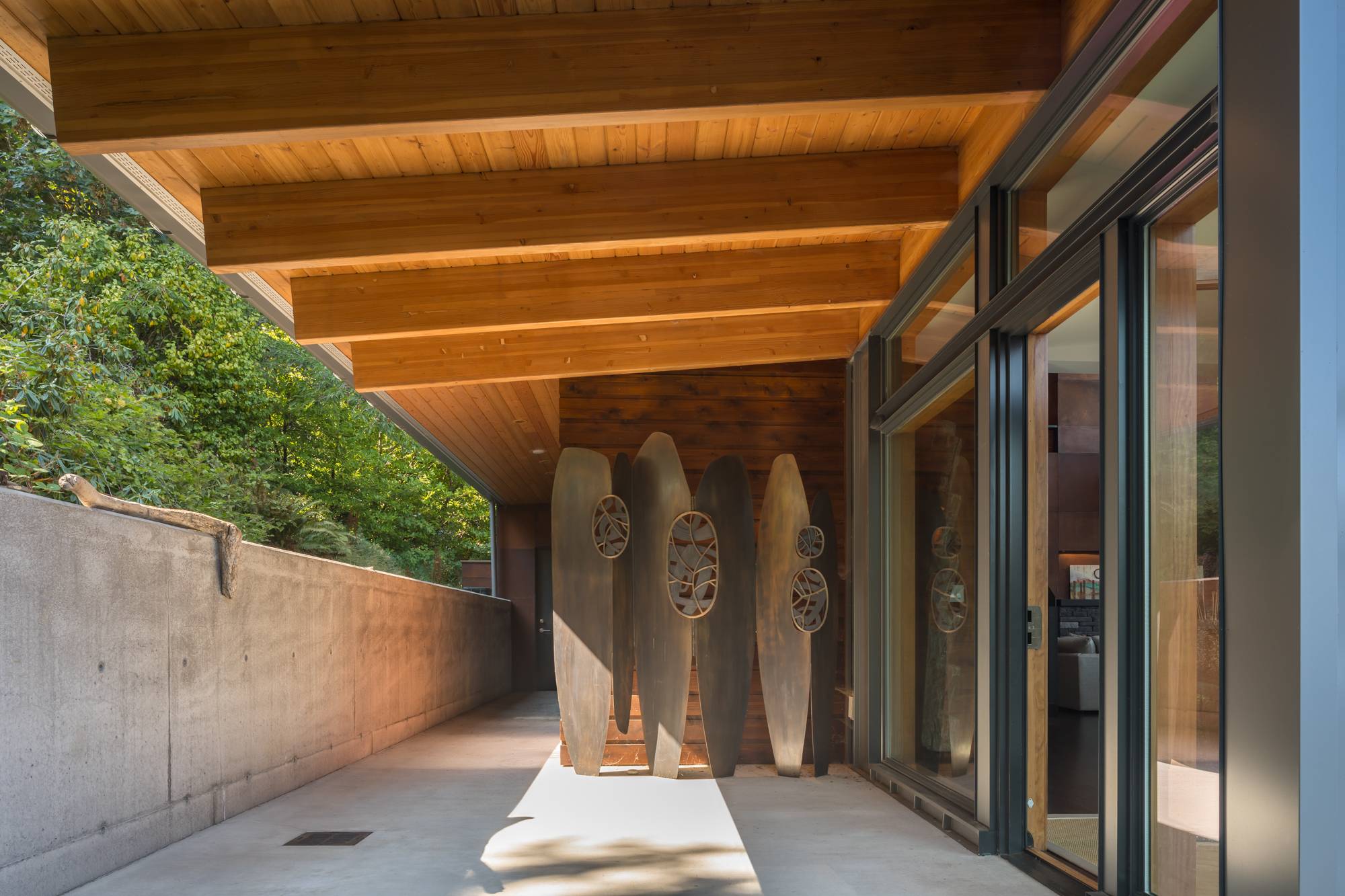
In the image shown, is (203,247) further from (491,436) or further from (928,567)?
(491,436)

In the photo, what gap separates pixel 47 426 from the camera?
28.9ft

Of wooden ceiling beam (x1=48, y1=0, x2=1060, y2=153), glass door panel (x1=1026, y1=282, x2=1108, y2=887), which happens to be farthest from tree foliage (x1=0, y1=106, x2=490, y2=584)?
glass door panel (x1=1026, y1=282, x2=1108, y2=887)

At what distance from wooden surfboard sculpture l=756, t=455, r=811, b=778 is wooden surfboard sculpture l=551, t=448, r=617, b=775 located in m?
0.86

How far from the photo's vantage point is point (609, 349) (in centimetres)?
658

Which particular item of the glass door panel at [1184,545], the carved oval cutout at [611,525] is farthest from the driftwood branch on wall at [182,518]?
the glass door panel at [1184,545]

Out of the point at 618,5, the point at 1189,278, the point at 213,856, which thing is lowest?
the point at 213,856

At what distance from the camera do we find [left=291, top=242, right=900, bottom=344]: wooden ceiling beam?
5562 mm

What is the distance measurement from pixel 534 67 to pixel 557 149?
93cm

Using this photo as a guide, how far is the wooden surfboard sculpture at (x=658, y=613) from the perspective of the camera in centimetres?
607

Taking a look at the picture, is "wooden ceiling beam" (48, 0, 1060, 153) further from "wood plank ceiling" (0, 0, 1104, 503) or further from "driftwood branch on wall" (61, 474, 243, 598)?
"driftwood branch on wall" (61, 474, 243, 598)

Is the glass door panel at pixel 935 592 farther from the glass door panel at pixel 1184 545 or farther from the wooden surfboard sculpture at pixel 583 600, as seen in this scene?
the wooden surfboard sculpture at pixel 583 600

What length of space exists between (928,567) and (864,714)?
4.94 feet

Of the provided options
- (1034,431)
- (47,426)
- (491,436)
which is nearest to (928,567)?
(1034,431)

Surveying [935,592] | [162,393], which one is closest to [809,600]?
[935,592]
